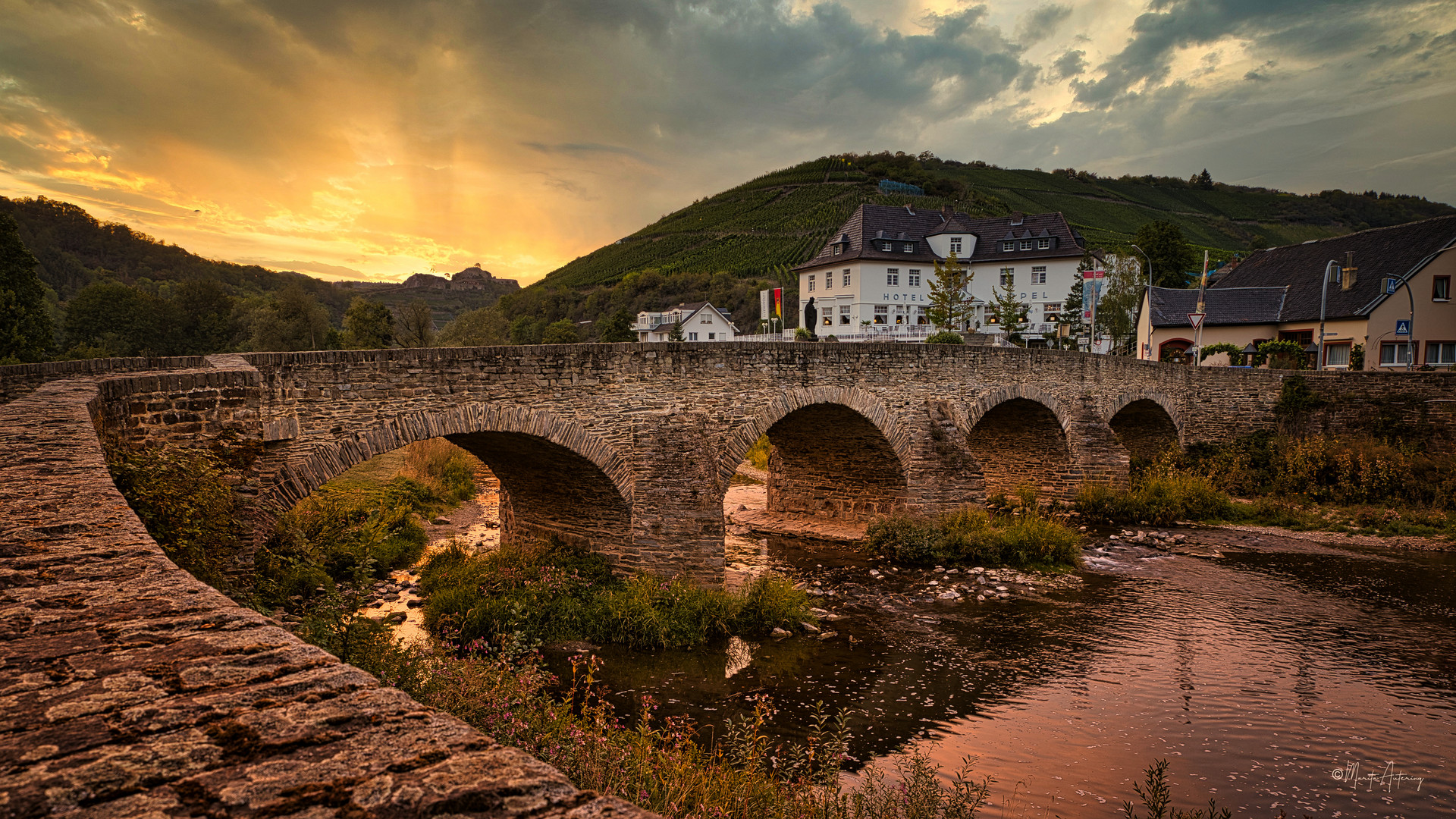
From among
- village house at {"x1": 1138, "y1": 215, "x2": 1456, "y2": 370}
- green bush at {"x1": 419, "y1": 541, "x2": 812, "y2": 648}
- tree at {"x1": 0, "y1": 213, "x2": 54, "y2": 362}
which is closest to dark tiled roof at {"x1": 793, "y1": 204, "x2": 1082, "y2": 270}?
village house at {"x1": 1138, "y1": 215, "x2": 1456, "y2": 370}

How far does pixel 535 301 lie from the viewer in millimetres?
76812

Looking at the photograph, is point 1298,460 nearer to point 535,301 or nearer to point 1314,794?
point 1314,794

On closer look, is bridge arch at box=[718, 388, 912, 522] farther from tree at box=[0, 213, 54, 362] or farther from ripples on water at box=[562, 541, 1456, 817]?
tree at box=[0, 213, 54, 362]

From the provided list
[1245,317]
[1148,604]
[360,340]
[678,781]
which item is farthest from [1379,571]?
[360,340]

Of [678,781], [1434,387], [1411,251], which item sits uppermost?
[1411,251]

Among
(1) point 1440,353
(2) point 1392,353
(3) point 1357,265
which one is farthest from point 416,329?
(1) point 1440,353

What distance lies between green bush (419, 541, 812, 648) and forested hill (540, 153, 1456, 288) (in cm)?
5880

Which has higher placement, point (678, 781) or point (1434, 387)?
point (1434, 387)

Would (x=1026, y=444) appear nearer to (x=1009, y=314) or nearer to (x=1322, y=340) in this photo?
(x=1322, y=340)

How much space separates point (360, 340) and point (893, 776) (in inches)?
1744

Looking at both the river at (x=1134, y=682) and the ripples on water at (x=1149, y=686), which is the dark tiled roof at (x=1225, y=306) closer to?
the river at (x=1134, y=682)

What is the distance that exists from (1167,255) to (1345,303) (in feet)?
63.7

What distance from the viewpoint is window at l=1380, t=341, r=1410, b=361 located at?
2845cm

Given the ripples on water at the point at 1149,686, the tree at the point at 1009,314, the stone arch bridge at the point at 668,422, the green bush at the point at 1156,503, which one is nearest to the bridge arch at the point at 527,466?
the stone arch bridge at the point at 668,422
